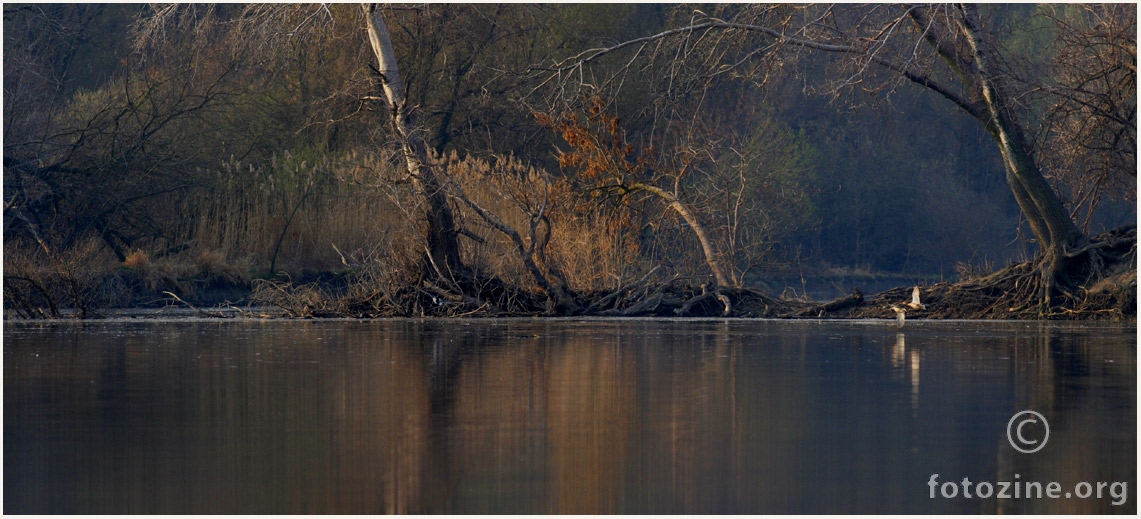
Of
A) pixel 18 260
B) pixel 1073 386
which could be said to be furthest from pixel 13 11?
pixel 1073 386

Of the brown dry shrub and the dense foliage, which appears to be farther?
the brown dry shrub

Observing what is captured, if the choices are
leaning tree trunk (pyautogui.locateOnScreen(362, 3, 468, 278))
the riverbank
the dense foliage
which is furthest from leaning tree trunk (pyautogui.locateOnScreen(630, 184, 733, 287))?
leaning tree trunk (pyautogui.locateOnScreen(362, 3, 468, 278))

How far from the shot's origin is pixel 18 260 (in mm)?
19391

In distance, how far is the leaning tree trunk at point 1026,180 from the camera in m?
18.2

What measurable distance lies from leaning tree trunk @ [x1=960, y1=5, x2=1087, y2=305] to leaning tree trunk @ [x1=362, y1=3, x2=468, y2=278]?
7.21 meters

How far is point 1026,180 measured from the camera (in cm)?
1878

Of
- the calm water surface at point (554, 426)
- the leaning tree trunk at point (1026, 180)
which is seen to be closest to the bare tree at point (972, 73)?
the leaning tree trunk at point (1026, 180)

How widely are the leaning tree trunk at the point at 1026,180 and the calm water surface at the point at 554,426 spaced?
4650 mm

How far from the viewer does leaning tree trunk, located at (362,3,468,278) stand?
63.7 feet

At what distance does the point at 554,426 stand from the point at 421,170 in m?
12.2

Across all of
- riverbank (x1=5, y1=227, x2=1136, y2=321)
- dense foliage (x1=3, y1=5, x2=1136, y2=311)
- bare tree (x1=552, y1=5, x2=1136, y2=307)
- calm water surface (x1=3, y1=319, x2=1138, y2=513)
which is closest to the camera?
calm water surface (x1=3, y1=319, x2=1138, y2=513)

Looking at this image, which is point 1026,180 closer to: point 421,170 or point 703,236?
point 703,236

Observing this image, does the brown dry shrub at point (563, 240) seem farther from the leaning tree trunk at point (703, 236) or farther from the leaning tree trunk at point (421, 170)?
the leaning tree trunk at point (703, 236)

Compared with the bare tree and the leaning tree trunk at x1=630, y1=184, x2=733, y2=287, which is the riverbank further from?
the leaning tree trunk at x1=630, y1=184, x2=733, y2=287
